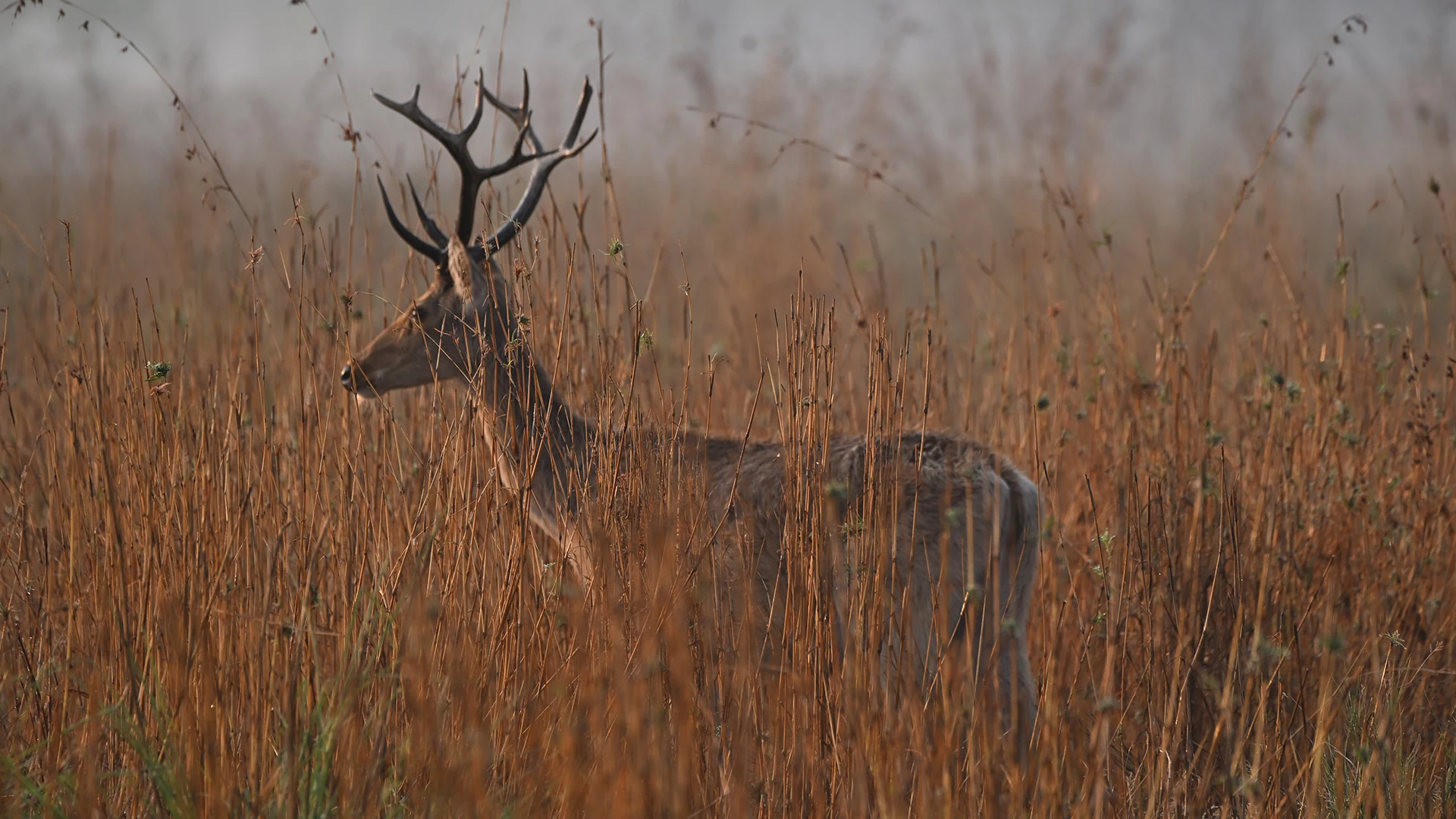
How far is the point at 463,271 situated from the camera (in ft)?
11.6

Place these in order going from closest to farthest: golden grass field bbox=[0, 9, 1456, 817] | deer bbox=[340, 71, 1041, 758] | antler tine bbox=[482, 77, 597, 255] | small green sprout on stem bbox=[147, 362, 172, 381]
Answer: golden grass field bbox=[0, 9, 1456, 817] → small green sprout on stem bbox=[147, 362, 172, 381] → deer bbox=[340, 71, 1041, 758] → antler tine bbox=[482, 77, 597, 255]

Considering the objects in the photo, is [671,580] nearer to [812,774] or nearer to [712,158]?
[812,774]

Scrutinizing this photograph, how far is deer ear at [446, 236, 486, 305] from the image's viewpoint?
344cm

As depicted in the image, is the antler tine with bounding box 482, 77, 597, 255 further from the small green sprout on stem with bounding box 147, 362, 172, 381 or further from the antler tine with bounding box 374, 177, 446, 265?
the small green sprout on stem with bounding box 147, 362, 172, 381

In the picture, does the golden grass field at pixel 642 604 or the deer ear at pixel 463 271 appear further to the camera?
the deer ear at pixel 463 271

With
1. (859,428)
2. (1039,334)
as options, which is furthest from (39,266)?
(1039,334)

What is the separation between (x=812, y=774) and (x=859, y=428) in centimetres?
209

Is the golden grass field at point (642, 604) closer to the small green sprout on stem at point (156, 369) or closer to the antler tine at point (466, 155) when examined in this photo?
the small green sprout on stem at point (156, 369)

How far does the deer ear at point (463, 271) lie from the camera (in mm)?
3439

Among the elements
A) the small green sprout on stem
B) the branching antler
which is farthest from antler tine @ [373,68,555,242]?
the small green sprout on stem

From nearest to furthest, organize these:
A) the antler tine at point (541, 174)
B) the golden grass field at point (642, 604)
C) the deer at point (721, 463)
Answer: the golden grass field at point (642, 604)
the deer at point (721, 463)
the antler tine at point (541, 174)

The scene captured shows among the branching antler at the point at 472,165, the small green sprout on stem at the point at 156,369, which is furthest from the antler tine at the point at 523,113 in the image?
the small green sprout on stem at the point at 156,369

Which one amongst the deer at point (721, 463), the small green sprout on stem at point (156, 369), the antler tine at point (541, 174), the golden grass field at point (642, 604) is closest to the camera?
the golden grass field at point (642, 604)

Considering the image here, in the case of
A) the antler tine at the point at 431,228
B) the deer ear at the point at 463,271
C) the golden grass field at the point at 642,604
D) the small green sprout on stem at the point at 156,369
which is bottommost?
the golden grass field at the point at 642,604
